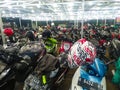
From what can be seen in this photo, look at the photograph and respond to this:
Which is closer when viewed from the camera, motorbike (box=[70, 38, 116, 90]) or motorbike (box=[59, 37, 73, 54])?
motorbike (box=[70, 38, 116, 90])

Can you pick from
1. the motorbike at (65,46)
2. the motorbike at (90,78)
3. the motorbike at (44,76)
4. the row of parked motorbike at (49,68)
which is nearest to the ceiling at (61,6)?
the motorbike at (65,46)

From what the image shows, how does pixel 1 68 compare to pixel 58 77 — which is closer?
pixel 1 68

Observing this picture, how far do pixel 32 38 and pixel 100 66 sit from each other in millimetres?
3289

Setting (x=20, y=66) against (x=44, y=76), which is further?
(x=20, y=66)

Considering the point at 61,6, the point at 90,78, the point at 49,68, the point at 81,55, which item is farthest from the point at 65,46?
the point at 61,6

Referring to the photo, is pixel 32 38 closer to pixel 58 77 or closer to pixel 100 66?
pixel 58 77

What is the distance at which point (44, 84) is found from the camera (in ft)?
8.76

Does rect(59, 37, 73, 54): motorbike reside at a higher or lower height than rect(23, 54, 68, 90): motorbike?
lower

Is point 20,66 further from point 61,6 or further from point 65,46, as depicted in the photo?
point 61,6

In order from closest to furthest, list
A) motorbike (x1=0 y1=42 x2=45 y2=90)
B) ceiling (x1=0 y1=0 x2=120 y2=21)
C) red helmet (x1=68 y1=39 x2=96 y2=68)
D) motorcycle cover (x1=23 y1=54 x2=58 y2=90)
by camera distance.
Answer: red helmet (x1=68 y1=39 x2=96 y2=68), motorcycle cover (x1=23 y1=54 x2=58 y2=90), motorbike (x1=0 y1=42 x2=45 y2=90), ceiling (x1=0 y1=0 x2=120 y2=21)

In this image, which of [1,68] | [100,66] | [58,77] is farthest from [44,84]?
[100,66]

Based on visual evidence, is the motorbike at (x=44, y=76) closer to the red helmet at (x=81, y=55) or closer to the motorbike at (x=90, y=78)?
the motorbike at (x=90, y=78)

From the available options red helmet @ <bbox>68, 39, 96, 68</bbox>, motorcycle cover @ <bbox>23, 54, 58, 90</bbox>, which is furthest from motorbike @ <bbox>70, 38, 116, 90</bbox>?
motorcycle cover @ <bbox>23, 54, 58, 90</bbox>

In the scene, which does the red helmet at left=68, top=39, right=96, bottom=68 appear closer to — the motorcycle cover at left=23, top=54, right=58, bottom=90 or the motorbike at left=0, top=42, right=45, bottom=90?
the motorcycle cover at left=23, top=54, right=58, bottom=90
